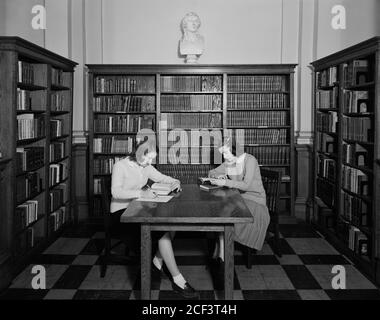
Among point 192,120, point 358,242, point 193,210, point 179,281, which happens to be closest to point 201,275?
point 179,281

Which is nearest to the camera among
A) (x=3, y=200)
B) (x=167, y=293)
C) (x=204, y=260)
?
(x=167, y=293)

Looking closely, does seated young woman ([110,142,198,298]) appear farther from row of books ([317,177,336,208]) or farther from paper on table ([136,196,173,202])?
row of books ([317,177,336,208])

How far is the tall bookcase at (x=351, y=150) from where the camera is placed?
12.6 feet

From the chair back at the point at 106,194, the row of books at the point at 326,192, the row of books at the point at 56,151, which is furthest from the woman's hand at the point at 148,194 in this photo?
the row of books at the point at 326,192

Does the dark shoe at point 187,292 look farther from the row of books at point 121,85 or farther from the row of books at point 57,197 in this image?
the row of books at point 121,85

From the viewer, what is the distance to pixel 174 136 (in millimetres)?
5797

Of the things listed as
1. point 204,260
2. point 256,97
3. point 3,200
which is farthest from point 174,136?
point 3,200

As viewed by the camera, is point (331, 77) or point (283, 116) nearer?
point (331, 77)

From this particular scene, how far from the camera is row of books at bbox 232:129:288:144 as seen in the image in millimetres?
5793

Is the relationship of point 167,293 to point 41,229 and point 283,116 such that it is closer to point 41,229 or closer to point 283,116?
point 41,229

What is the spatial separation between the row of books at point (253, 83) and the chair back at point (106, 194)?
8.30 ft

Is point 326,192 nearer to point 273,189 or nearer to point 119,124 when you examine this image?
point 273,189

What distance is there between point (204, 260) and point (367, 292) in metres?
1.50

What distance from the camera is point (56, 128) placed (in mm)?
5176
